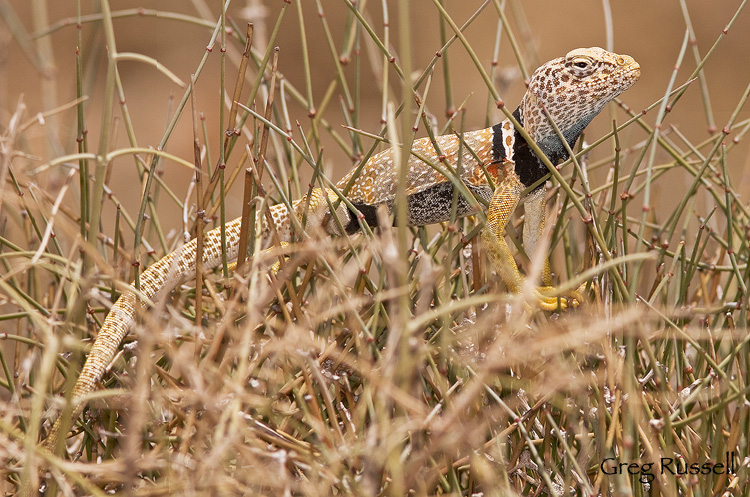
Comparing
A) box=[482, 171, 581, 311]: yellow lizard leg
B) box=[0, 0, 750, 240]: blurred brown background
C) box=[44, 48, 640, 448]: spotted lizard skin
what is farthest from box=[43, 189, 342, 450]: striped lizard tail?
box=[0, 0, 750, 240]: blurred brown background

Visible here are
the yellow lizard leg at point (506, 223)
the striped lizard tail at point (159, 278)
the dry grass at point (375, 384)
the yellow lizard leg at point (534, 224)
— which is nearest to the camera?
the dry grass at point (375, 384)

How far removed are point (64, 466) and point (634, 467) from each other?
2.20ft

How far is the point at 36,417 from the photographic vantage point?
2.32 feet

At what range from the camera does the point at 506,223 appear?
1349 millimetres

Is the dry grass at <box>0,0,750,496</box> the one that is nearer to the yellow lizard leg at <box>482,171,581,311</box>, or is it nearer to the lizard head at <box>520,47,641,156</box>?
the yellow lizard leg at <box>482,171,581,311</box>

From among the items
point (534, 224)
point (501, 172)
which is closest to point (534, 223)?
point (534, 224)

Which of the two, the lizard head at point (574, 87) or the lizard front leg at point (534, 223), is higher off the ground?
the lizard head at point (574, 87)

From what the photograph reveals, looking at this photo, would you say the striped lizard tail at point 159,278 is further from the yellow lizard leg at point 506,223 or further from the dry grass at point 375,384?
the yellow lizard leg at point 506,223

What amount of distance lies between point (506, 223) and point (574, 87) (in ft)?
0.92

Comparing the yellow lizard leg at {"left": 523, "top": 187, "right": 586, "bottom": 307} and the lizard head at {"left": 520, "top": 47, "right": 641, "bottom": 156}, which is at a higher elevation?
the lizard head at {"left": 520, "top": 47, "right": 641, "bottom": 156}

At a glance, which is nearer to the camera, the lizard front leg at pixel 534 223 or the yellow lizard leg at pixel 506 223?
the yellow lizard leg at pixel 506 223

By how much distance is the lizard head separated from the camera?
4.41ft

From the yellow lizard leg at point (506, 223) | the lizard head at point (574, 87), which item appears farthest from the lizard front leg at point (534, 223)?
the lizard head at point (574, 87)

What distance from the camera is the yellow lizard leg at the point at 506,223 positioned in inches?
50.0
